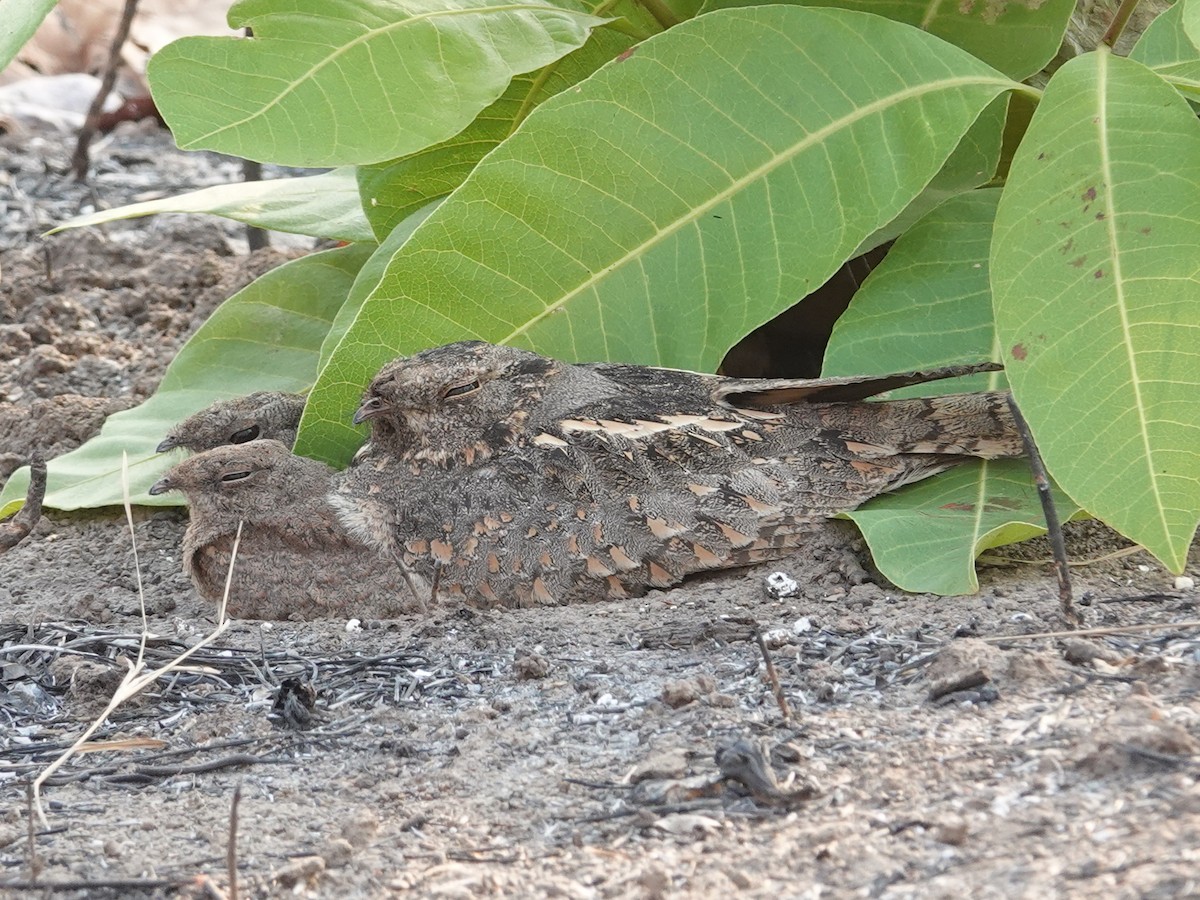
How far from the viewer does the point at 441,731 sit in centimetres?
241

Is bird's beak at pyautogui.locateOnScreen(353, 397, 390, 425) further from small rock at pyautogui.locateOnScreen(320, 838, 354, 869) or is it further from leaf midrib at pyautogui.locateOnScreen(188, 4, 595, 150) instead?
small rock at pyautogui.locateOnScreen(320, 838, 354, 869)

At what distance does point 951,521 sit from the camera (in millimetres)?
3152

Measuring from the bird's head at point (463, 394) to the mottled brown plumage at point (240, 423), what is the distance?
0.64 metres

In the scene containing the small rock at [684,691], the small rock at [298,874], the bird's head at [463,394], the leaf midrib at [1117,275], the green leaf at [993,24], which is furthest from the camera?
the green leaf at [993,24]

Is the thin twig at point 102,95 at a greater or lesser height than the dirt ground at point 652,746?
greater

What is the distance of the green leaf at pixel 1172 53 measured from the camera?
3.28 m

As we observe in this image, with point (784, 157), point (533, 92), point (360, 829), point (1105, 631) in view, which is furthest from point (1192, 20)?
point (360, 829)

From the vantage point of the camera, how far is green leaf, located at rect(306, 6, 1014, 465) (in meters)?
3.28

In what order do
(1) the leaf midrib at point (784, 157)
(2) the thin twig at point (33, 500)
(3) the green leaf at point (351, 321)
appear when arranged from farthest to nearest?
(3) the green leaf at point (351, 321) < (2) the thin twig at point (33, 500) < (1) the leaf midrib at point (784, 157)

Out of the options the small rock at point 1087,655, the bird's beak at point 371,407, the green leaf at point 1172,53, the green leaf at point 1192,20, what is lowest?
the bird's beak at point 371,407

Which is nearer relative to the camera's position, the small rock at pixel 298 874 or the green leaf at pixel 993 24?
the small rock at pixel 298 874

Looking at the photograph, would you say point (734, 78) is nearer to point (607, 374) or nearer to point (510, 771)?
point (607, 374)

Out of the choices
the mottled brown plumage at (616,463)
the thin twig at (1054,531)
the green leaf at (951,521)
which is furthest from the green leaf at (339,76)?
the thin twig at (1054,531)

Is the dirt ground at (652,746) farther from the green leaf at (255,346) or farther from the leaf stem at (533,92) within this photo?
the leaf stem at (533,92)
